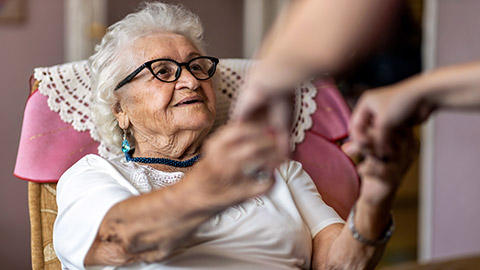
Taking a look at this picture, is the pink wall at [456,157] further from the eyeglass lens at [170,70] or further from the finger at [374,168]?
the finger at [374,168]

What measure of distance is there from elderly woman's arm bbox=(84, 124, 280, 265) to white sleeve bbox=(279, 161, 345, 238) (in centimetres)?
47

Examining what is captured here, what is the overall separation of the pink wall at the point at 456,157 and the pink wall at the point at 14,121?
2194mm

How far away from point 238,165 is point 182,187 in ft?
0.44

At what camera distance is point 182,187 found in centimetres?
89

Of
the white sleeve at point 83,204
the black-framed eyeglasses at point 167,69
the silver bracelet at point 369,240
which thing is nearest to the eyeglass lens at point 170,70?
the black-framed eyeglasses at point 167,69

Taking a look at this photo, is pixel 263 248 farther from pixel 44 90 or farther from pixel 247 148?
pixel 44 90

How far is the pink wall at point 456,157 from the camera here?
2859mm

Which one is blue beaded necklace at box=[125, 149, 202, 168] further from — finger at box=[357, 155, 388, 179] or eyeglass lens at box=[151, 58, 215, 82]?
finger at box=[357, 155, 388, 179]

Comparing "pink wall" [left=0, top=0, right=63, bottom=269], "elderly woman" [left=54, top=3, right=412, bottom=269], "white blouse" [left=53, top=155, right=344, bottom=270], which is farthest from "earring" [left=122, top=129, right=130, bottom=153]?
"pink wall" [left=0, top=0, right=63, bottom=269]

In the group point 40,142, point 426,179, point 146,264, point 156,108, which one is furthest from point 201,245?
point 426,179

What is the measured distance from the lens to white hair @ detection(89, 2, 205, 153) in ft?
4.89

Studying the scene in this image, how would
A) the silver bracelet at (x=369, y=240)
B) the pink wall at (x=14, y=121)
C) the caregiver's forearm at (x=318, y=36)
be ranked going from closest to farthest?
the caregiver's forearm at (x=318, y=36) < the silver bracelet at (x=369, y=240) < the pink wall at (x=14, y=121)

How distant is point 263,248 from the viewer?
1.24m

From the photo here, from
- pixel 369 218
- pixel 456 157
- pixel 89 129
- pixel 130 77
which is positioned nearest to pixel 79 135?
pixel 89 129
